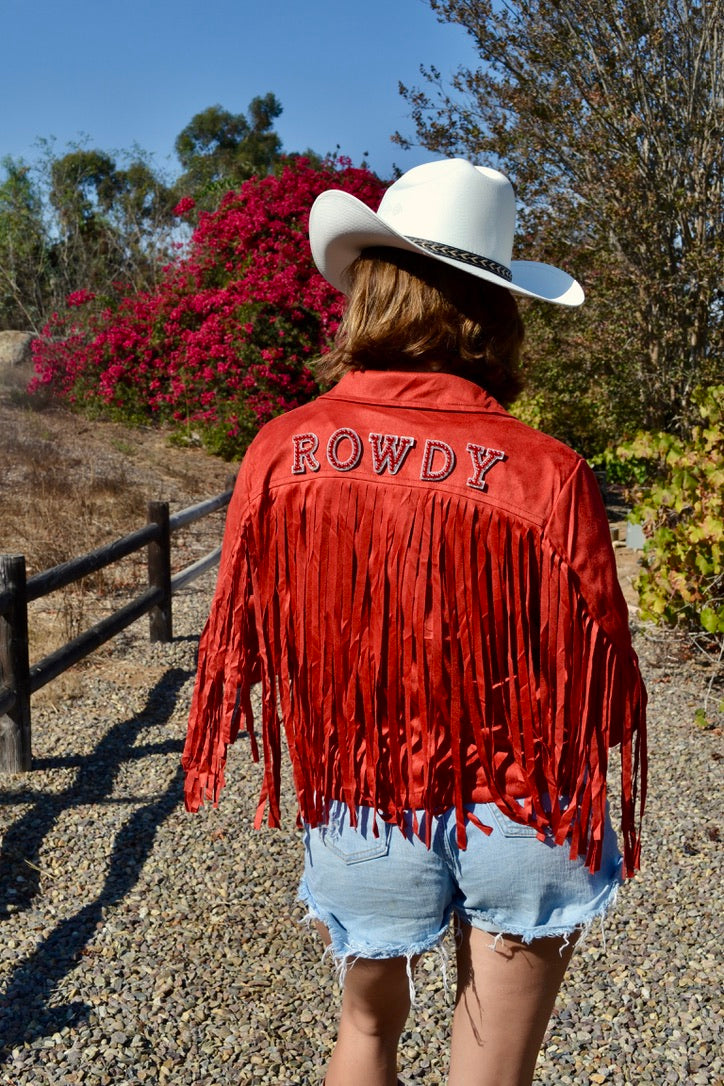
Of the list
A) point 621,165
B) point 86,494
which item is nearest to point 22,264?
point 86,494

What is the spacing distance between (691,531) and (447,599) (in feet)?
12.9

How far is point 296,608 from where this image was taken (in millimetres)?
1529

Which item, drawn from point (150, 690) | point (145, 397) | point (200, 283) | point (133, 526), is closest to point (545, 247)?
point (133, 526)

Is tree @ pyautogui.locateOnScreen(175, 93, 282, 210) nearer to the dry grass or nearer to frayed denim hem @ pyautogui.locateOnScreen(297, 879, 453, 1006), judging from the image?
the dry grass

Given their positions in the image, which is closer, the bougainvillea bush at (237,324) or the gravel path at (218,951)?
the gravel path at (218,951)

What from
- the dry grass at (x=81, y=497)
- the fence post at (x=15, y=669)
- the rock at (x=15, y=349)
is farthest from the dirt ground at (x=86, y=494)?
the rock at (x=15, y=349)

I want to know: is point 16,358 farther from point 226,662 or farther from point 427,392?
point 427,392

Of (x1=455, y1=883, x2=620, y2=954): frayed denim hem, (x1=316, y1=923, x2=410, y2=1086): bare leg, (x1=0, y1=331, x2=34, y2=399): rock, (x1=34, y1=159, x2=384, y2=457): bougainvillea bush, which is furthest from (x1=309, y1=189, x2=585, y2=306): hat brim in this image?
(x1=0, y1=331, x2=34, y2=399): rock

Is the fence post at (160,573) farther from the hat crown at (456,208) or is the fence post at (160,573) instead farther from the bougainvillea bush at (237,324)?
the bougainvillea bush at (237,324)

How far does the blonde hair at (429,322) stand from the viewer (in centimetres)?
147

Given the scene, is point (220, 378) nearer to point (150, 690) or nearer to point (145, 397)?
point (145, 397)

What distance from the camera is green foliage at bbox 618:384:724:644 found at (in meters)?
5.02

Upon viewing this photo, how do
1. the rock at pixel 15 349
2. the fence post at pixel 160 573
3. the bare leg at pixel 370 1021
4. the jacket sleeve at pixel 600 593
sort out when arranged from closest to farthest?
the jacket sleeve at pixel 600 593 → the bare leg at pixel 370 1021 → the fence post at pixel 160 573 → the rock at pixel 15 349

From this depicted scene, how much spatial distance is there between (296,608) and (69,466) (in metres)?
10.1
